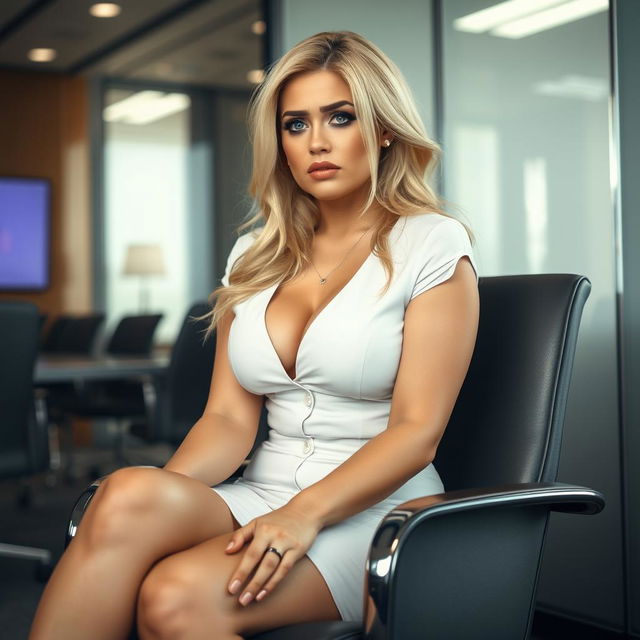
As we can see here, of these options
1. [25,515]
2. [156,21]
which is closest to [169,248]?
[156,21]

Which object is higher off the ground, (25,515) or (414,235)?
(414,235)

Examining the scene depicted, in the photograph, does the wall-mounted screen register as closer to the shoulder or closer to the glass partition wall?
the glass partition wall

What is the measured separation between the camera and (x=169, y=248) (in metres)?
8.14

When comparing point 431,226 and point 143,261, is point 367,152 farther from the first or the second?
point 143,261

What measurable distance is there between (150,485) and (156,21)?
605cm

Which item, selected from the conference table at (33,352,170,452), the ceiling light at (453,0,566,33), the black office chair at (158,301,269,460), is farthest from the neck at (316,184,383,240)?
the conference table at (33,352,170,452)

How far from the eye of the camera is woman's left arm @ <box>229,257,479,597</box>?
4.54 ft

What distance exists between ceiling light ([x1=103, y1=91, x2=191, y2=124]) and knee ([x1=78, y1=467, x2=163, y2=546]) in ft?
23.4

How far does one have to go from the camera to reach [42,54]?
7.47 metres

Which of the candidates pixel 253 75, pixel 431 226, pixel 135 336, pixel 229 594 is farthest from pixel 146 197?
pixel 229 594

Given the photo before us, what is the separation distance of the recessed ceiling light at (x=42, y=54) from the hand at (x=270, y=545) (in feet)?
22.2

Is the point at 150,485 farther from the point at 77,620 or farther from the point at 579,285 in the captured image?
the point at 579,285

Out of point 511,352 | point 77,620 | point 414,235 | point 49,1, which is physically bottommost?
point 77,620

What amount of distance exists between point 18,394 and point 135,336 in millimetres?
A: 2192
